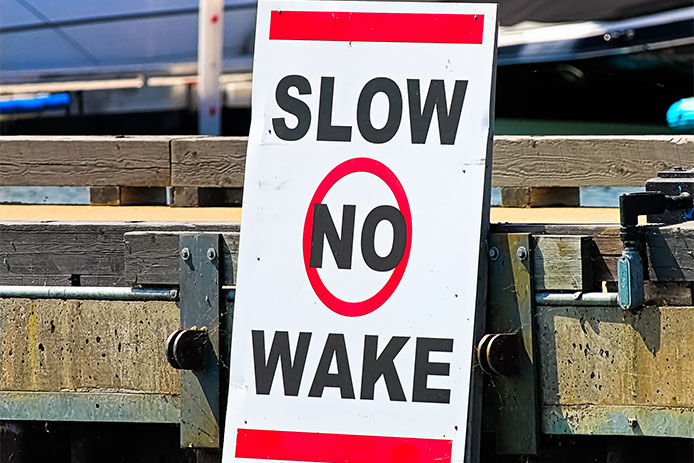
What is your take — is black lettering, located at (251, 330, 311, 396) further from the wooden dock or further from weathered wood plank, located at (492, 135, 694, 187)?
weathered wood plank, located at (492, 135, 694, 187)

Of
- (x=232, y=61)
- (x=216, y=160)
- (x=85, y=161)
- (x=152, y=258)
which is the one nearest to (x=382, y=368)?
(x=152, y=258)

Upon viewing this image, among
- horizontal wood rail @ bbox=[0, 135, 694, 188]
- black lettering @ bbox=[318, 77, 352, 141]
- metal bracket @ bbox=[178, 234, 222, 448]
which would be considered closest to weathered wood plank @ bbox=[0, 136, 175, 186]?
horizontal wood rail @ bbox=[0, 135, 694, 188]

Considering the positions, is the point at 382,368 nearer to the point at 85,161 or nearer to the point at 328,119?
the point at 328,119

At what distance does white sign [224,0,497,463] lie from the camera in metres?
4.20

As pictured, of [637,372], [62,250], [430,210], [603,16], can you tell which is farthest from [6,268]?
[603,16]

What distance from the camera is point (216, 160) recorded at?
289 inches

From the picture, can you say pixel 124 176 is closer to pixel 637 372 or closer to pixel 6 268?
pixel 6 268

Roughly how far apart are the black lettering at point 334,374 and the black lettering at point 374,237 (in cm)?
24

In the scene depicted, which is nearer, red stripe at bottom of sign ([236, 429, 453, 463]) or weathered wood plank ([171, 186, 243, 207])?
red stripe at bottom of sign ([236, 429, 453, 463])

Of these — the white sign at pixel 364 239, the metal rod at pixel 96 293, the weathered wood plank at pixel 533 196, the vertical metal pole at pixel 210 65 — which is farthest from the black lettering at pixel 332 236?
the vertical metal pole at pixel 210 65

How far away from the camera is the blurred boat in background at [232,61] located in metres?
16.5

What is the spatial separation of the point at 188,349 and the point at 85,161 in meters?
3.25

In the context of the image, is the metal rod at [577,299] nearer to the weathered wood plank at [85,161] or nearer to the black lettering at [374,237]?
the black lettering at [374,237]

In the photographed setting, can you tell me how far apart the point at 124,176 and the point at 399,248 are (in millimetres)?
3580
